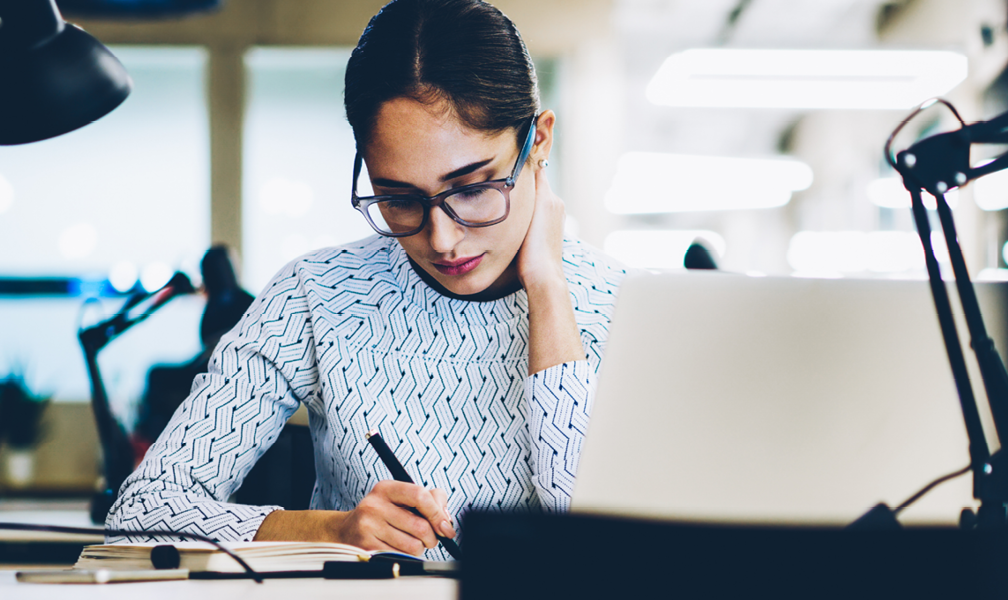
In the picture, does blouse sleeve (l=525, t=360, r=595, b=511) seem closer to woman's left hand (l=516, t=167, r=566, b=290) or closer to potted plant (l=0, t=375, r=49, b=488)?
woman's left hand (l=516, t=167, r=566, b=290)

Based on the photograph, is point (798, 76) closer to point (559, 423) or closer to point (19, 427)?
point (559, 423)

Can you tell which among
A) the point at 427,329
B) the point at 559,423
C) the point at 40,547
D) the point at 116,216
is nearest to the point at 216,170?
the point at 116,216

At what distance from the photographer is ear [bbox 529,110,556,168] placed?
1127 millimetres

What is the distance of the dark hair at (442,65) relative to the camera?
0.98 m

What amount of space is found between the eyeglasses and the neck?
0.11 m

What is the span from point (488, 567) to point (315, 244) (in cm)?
389

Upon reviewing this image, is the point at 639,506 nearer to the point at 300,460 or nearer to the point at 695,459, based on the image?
the point at 695,459

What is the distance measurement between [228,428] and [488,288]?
425mm

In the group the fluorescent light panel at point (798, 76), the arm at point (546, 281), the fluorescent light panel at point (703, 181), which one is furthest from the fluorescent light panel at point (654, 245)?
the arm at point (546, 281)

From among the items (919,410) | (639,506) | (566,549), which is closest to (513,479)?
(639,506)

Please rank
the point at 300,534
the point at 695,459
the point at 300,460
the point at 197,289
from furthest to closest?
the point at 197,289
the point at 300,460
the point at 300,534
the point at 695,459

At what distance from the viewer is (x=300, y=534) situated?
33.2 inches

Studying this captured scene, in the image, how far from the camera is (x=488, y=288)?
3.77ft

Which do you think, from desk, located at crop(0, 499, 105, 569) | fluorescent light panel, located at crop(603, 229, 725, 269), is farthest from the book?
fluorescent light panel, located at crop(603, 229, 725, 269)
